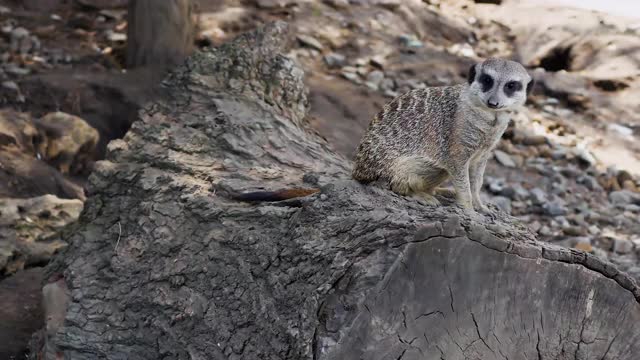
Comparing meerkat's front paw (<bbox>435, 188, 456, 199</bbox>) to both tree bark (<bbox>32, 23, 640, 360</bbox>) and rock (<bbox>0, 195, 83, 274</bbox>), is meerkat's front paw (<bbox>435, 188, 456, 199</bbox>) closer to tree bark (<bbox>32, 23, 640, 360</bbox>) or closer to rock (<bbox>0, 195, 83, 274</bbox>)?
tree bark (<bbox>32, 23, 640, 360</bbox>)

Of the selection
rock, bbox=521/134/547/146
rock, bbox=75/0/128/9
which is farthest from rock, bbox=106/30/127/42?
rock, bbox=521/134/547/146

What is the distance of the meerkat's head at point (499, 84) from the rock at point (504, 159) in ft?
8.60

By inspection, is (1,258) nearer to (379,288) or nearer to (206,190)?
(206,190)

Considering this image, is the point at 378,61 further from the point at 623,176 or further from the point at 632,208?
the point at 632,208

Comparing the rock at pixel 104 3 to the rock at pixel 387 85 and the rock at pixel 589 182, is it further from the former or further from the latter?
the rock at pixel 589 182

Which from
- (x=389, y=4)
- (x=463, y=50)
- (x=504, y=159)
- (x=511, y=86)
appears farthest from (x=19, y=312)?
(x=389, y=4)

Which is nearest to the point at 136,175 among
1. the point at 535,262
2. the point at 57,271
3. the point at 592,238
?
the point at 57,271

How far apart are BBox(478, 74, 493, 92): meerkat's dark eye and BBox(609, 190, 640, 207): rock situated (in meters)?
2.56

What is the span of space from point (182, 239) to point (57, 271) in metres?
0.54

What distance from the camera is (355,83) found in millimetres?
6281

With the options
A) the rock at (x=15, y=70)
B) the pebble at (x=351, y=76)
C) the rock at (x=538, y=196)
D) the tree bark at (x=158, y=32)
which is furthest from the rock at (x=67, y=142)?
the rock at (x=538, y=196)

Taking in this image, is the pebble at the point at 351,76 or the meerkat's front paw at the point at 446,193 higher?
the meerkat's front paw at the point at 446,193

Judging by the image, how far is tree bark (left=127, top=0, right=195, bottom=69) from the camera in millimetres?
5934

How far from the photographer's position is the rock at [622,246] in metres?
4.57
